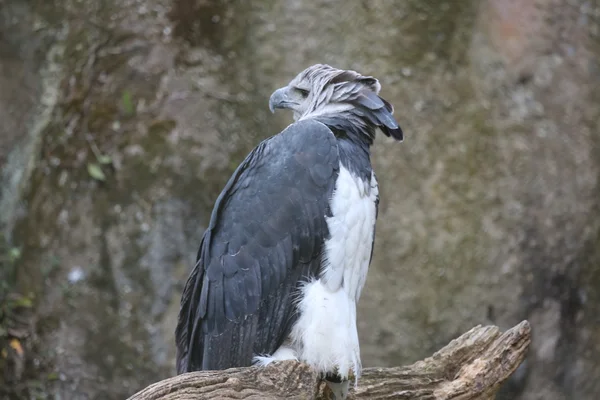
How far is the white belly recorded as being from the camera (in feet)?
11.5

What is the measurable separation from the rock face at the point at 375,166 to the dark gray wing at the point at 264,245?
2.48 m

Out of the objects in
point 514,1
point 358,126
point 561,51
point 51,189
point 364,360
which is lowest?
point 364,360

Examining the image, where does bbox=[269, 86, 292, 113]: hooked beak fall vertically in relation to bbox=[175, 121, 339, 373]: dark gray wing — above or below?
above

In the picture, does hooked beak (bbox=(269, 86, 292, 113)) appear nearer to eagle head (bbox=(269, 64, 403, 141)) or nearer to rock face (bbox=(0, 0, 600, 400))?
eagle head (bbox=(269, 64, 403, 141))

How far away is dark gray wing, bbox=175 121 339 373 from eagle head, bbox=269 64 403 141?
31 centimetres

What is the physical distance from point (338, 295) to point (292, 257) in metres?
0.28

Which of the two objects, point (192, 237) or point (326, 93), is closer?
point (326, 93)

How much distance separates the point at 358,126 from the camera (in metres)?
4.01

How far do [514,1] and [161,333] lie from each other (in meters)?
4.03

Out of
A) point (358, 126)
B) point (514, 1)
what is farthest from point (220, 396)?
point (514, 1)

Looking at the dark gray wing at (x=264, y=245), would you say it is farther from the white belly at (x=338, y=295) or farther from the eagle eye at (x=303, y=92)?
the eagle eye at (x=303, y=92)

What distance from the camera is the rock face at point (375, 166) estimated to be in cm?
619

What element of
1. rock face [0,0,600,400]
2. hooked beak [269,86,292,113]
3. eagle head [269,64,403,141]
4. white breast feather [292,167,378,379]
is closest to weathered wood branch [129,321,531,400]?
white breast feather [292,167,378,379]

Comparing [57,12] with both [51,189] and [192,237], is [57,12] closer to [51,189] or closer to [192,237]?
[51,189]
